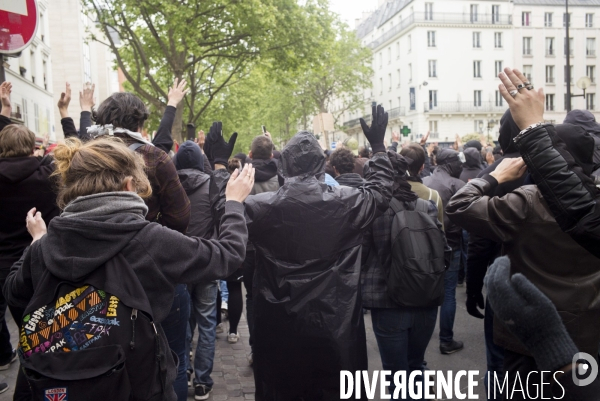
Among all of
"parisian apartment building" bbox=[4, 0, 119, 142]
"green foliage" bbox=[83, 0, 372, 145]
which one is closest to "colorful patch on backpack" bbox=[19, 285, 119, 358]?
"green foliage" bbox=[83, 0, 372, 145]

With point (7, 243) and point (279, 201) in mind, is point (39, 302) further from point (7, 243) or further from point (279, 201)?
point (7, 243)

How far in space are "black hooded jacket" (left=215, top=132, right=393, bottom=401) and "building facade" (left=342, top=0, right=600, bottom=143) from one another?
5693 centimetres

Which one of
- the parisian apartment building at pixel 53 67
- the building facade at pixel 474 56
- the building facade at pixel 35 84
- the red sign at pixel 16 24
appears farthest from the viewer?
the building facade at pixel 474 56

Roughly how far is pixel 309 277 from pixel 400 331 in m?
0.93

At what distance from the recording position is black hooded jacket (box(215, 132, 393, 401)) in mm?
3771

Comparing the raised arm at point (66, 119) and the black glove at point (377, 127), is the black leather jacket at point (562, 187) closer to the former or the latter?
the black glove at point (377, 127)

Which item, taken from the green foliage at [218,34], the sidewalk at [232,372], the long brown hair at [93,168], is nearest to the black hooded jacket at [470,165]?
the sidewalk at [232,372]

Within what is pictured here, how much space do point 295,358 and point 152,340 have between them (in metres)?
1.61

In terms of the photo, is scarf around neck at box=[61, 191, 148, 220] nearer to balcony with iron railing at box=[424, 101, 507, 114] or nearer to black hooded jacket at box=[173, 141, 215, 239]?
black hooded jacket at box=[173, 141, 215, 239]

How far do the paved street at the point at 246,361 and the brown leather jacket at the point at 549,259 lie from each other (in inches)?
99.1

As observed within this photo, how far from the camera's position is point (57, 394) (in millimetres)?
2236

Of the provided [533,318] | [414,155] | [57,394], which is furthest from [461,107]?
[533,318]

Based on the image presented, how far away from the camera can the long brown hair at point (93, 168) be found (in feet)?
8.05

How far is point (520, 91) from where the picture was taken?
96.1 inches
